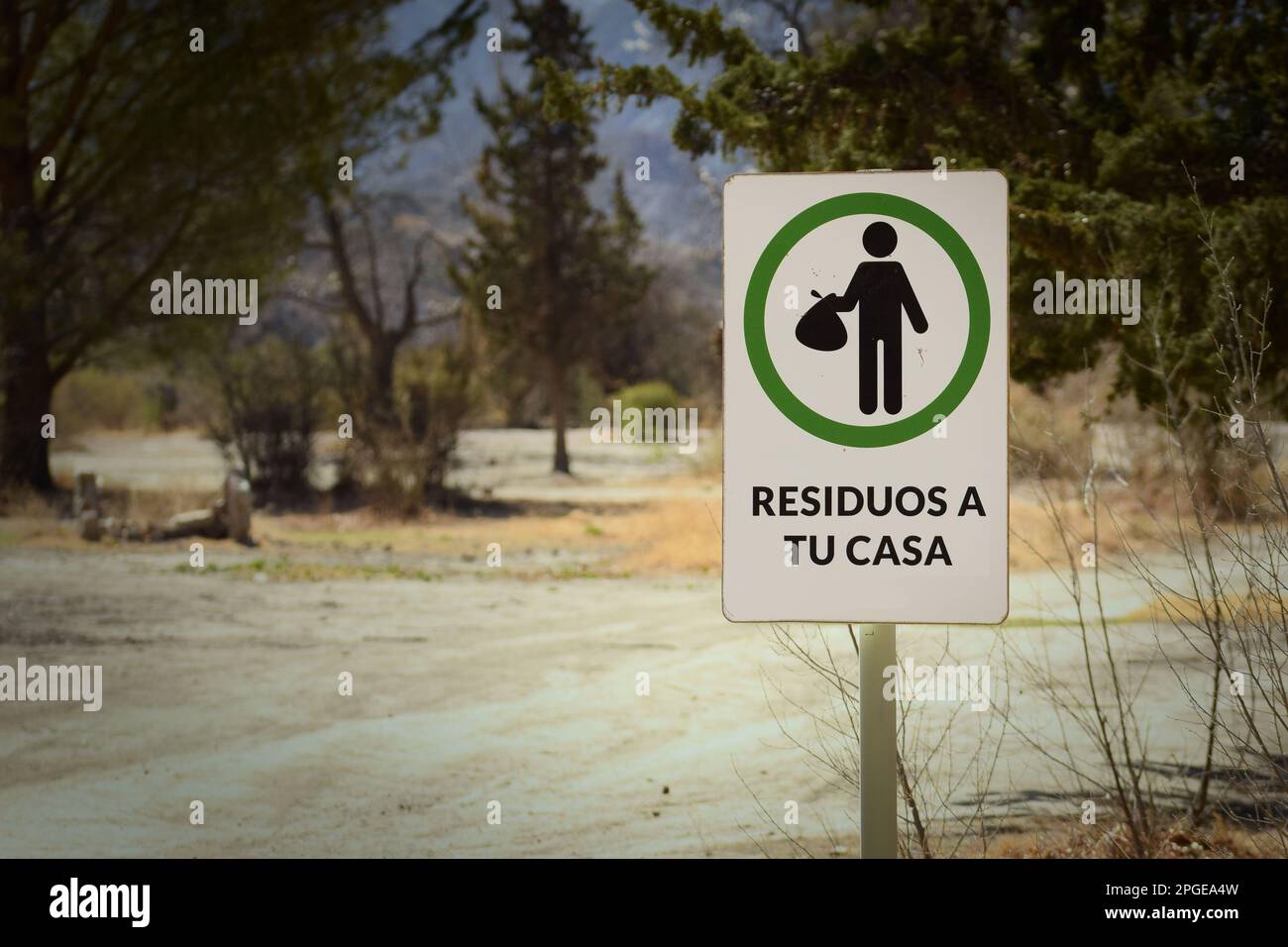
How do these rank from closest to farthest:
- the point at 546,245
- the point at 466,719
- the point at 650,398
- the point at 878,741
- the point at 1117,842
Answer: the point at 878,741 < the point at 1117,842 < the point at 466,719 < the point at 546,245 < the point at 650,398

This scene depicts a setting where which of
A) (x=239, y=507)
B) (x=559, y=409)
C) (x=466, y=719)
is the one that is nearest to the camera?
(x=466, y=719)

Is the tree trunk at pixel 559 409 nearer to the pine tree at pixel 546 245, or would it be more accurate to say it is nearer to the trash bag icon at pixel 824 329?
the pine tree at pixel 546 245

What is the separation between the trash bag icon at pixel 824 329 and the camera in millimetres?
2486

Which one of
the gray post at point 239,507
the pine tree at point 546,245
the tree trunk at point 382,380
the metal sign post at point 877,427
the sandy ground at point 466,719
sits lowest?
the sandy ground at point 466,719

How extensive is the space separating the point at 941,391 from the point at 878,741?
2.08 ft

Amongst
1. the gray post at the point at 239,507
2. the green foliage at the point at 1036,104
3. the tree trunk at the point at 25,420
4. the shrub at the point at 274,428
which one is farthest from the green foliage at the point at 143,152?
the green foliage at the point at 1036,104

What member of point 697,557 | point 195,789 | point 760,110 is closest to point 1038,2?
point 760,110

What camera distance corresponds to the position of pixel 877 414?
2.46 metres

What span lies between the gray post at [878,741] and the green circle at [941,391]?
0.35m

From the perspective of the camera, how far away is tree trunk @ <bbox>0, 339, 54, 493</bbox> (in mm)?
20719

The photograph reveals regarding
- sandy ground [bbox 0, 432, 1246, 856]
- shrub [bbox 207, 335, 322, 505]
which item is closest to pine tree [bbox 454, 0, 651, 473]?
shrub [bbox 207, 335, 322, 505]

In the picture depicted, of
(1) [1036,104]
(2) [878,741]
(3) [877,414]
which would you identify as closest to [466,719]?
(1) [1036,104]

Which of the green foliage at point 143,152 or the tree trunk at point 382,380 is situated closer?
the green foliage at point 143,152

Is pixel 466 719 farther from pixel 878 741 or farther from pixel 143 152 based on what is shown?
pixel 143 152
